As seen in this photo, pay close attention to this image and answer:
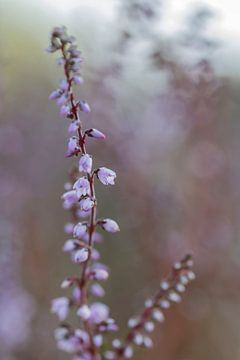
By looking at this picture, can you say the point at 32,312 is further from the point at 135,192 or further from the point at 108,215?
the point at 108,215

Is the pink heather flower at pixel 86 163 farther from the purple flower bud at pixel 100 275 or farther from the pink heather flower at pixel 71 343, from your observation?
the pink heather flower at pixel 71 343

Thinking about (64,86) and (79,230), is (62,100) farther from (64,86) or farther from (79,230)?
(79,230)

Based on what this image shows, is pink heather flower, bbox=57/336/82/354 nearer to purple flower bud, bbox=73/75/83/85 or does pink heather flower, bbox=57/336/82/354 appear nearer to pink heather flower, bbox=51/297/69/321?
pink heather flower, bbox=51/297/69/321

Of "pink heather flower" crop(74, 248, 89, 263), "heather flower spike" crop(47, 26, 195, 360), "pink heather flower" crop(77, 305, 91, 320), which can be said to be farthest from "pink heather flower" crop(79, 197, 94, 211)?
"pink heather flower" crop(77, 305, 91, 320)

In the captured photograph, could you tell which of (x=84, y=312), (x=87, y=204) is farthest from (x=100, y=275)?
(x=87, y=204)

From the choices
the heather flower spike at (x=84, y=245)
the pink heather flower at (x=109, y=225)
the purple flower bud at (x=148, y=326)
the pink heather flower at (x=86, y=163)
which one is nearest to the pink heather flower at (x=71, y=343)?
the heather flower spike at (x=84, y=245)
